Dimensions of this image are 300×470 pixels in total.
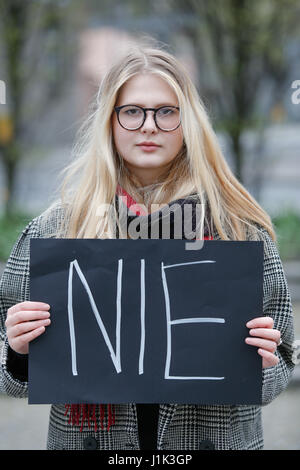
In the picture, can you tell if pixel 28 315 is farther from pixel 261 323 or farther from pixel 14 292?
pixel 261 323

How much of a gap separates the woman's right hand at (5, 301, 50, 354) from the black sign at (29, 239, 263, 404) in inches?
0.9

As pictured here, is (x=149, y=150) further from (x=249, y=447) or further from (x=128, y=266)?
(x=249, y=447)

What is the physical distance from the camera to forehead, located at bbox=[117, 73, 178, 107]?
1919 millimetres

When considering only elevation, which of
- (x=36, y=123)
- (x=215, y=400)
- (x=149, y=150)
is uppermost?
(x=36, y=123)

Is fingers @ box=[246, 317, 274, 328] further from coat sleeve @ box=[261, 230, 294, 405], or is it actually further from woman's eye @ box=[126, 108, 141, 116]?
woman's eye @ box=[126, 108, 141, 116]

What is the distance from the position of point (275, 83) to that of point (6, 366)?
688 centimetres

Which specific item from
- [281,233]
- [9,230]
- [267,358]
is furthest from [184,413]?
[9,230]

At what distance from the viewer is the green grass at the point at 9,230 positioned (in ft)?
22.3

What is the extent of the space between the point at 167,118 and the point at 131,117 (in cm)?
11

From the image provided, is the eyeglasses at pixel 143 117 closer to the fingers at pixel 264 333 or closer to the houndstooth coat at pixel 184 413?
the houndstooth coat at pixel 184 413

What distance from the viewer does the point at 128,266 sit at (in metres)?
1.77

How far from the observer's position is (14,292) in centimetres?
197
